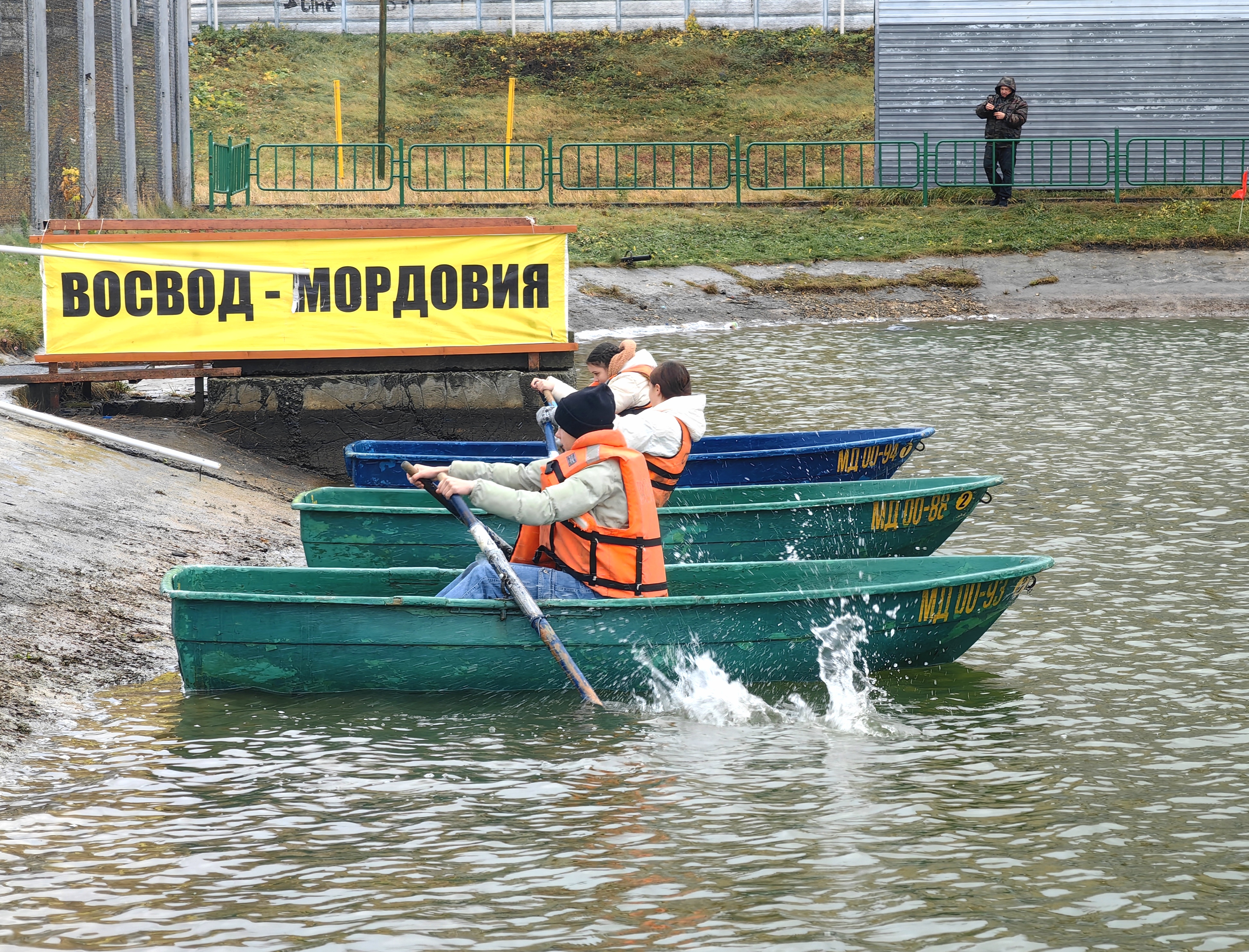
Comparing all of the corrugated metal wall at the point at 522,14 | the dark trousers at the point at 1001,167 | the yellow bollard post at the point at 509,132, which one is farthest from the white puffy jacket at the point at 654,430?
the corrugated metal wall at the point at 522,14

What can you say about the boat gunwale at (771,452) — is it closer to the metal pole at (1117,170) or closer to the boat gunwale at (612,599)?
the boat gunwale at (612,599)

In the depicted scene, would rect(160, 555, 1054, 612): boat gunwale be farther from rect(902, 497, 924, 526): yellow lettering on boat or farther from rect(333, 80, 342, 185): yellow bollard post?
rect(333, 80, 342, 185): yellow bollard post

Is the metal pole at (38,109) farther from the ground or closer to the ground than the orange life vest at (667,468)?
farther from the ground

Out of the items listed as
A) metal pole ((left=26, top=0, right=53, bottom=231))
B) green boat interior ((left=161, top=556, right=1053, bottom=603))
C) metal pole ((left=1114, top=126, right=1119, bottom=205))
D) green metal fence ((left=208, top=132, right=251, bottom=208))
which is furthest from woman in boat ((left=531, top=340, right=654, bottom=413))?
metal pole ((left=1114, top=126, right=1119, bottom=205))

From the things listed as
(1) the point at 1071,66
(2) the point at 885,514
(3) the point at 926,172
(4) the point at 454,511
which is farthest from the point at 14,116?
(1) the point at 1071,66

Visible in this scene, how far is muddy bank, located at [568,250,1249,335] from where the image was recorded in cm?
2553

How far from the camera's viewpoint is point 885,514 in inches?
436

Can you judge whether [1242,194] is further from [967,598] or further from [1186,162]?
[967,598]

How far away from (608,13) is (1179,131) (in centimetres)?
2530

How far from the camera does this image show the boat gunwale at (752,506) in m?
10.7

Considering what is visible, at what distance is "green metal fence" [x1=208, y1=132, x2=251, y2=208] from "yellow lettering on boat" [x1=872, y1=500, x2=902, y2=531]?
2195cm

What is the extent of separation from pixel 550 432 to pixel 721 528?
1.34m

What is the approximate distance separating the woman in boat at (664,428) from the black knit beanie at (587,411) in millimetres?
1515

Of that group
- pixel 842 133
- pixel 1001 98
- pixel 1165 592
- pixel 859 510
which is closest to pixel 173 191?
pixel 1001 98
